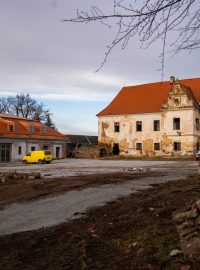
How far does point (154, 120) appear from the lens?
6041 centimetres

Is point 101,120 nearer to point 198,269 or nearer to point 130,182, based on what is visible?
point 130,182

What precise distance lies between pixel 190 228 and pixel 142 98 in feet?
193

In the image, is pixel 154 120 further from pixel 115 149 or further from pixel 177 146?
pixel 115 149

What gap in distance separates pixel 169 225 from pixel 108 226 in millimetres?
1563

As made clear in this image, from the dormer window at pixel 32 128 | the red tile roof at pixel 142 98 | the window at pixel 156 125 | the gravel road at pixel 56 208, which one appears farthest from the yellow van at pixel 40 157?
the gravel road at pixel 56 208

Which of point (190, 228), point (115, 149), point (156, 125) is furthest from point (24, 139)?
point (190, 228)

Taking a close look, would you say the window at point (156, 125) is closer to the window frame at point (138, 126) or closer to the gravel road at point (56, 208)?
the window frame at point (138, 126)

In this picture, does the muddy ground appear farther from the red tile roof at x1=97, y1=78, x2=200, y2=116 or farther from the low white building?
the red tile roof at x1=97, y1=78, x2=200, y2=116

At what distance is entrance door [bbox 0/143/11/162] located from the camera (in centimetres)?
5469

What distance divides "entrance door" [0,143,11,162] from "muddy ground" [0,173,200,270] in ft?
149

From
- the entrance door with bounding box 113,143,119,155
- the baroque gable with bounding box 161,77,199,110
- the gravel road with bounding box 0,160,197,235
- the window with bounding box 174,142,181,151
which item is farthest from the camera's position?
the entrance door with bounding box 113,143,119,155

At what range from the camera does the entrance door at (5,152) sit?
54.7 meters

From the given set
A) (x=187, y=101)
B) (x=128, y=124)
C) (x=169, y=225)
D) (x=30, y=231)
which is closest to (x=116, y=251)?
(x=169, y=225)

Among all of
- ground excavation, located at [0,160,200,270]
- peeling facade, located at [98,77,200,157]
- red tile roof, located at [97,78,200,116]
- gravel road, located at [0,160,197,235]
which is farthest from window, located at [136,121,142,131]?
ground excavation, located at [0,160,200,270]
